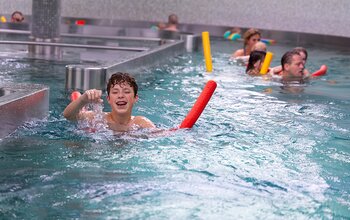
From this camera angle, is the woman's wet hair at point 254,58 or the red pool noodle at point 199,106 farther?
the woman's wet hair at point 254,58

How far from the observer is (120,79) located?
525 cm

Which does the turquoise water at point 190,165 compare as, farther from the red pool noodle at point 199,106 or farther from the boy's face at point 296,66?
the boy's face at point 296,66

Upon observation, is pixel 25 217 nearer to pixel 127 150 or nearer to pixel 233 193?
pixel 233 193

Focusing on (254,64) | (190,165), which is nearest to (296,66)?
(254,64)

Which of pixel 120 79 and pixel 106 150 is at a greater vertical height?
pixel 120 79

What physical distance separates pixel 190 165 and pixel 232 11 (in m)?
15.4

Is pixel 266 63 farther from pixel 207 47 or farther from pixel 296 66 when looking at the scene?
pixel 207 47

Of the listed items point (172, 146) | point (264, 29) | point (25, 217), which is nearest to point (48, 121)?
point (172, 146)

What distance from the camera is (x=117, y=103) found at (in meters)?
5.26

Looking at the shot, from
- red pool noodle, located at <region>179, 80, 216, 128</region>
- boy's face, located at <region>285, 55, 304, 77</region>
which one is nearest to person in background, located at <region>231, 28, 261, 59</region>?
boy's face, located at <region>285, 55, 304, 77</region>

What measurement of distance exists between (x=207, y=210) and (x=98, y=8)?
17.0m

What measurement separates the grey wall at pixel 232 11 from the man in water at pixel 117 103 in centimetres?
1339

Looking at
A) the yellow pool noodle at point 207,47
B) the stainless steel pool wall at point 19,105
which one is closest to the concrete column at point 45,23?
the yellow pool noodle at point 207,47

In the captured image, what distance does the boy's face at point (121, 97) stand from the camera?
520 cm
